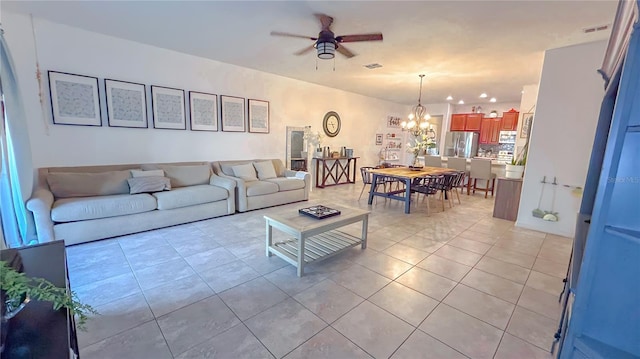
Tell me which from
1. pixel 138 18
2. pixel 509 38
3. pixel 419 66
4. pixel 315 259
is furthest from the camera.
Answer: pixel 419 66

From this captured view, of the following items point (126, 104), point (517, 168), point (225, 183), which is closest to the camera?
point (126, 104)

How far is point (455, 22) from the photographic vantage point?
9.18 ft

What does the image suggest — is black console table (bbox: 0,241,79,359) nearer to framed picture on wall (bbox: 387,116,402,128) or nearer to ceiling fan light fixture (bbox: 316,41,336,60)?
ceiling fan light fixture (bbox: 316,41,336,60)

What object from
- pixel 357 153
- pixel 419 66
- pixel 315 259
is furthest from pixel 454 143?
pixel 315 259

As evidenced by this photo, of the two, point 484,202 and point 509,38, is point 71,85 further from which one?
point 484,202

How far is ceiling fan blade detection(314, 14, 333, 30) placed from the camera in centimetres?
276

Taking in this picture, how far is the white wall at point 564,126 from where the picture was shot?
332cm

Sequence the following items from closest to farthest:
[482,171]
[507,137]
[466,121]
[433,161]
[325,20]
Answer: [325,20], [482,171], [433,161], [507,137], [466,121]

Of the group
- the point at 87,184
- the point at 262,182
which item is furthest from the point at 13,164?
the point at 262,182

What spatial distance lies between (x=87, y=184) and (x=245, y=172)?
219 centimetres

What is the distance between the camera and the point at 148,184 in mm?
3570

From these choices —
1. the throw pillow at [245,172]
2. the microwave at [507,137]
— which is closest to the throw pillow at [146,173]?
the throw pillow at [245,172]

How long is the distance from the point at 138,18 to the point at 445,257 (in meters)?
4.36

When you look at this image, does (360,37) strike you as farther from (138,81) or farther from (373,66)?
(138,81)
